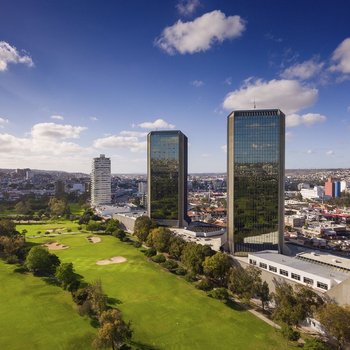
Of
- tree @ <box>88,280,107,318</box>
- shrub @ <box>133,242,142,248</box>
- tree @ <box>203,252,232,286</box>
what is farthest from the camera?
shrub @ <box>133,242,142,248</box>

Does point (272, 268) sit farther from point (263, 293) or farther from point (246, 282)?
point (246, 282)

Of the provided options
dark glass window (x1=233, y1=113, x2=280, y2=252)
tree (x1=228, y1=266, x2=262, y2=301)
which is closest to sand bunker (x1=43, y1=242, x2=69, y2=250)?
dark glass window (x1=233, y1=113, x2=280, y2=252)

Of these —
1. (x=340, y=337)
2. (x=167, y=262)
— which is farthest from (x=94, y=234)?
(x=340, y=337)

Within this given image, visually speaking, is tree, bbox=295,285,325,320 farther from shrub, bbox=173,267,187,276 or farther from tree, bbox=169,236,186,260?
tree, bbox=169,236,186,260

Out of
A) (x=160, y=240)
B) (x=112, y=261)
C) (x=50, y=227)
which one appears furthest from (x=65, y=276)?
(x=50, y=227)

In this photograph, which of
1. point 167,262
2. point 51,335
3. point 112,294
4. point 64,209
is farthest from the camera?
point 64,209

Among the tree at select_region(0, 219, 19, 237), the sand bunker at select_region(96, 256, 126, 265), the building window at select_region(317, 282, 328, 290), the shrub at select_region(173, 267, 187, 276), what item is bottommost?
the sand bunker at select_region(96, 256, 126, 265)

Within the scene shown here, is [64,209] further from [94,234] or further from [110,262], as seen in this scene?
[110,262]
